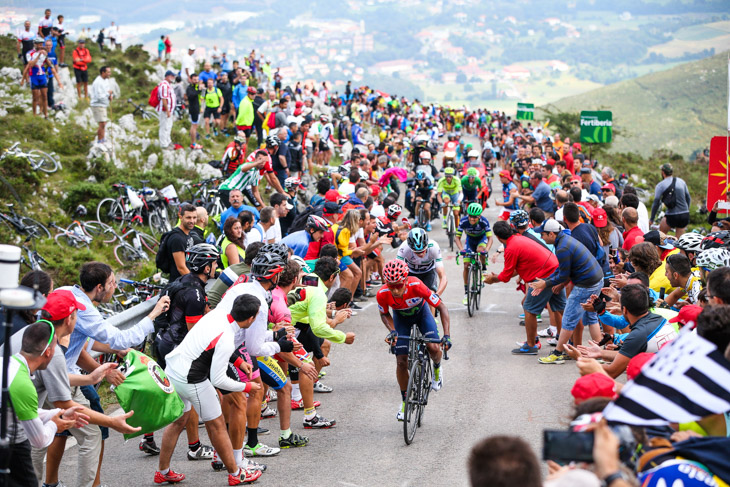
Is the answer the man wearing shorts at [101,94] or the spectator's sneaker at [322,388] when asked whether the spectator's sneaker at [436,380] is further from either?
the man wearing shorts at [101,94]

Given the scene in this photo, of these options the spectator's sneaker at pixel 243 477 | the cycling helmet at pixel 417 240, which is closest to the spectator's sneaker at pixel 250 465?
the spectator's sneaker at pixel 243 477

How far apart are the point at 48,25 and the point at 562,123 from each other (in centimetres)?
4230

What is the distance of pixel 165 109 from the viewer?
69.5 ft

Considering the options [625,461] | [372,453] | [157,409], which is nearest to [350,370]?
[372,453]

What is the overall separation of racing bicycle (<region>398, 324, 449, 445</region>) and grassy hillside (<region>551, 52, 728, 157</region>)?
78.1m

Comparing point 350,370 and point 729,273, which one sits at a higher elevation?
point 729,273

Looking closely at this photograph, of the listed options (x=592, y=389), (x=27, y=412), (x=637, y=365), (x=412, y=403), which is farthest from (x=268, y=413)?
(x=592, y=389)

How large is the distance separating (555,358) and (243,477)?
224 inches

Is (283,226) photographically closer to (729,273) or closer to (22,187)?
(22,187)

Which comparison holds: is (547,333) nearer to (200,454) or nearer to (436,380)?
(436,380)

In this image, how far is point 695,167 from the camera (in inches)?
2031

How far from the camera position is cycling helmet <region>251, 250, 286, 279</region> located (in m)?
7.31

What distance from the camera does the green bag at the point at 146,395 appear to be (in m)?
6.29

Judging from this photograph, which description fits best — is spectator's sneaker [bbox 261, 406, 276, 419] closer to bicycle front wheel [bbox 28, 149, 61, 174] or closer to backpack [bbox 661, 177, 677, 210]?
backpack [bbox 661, 177, 677, 210]
